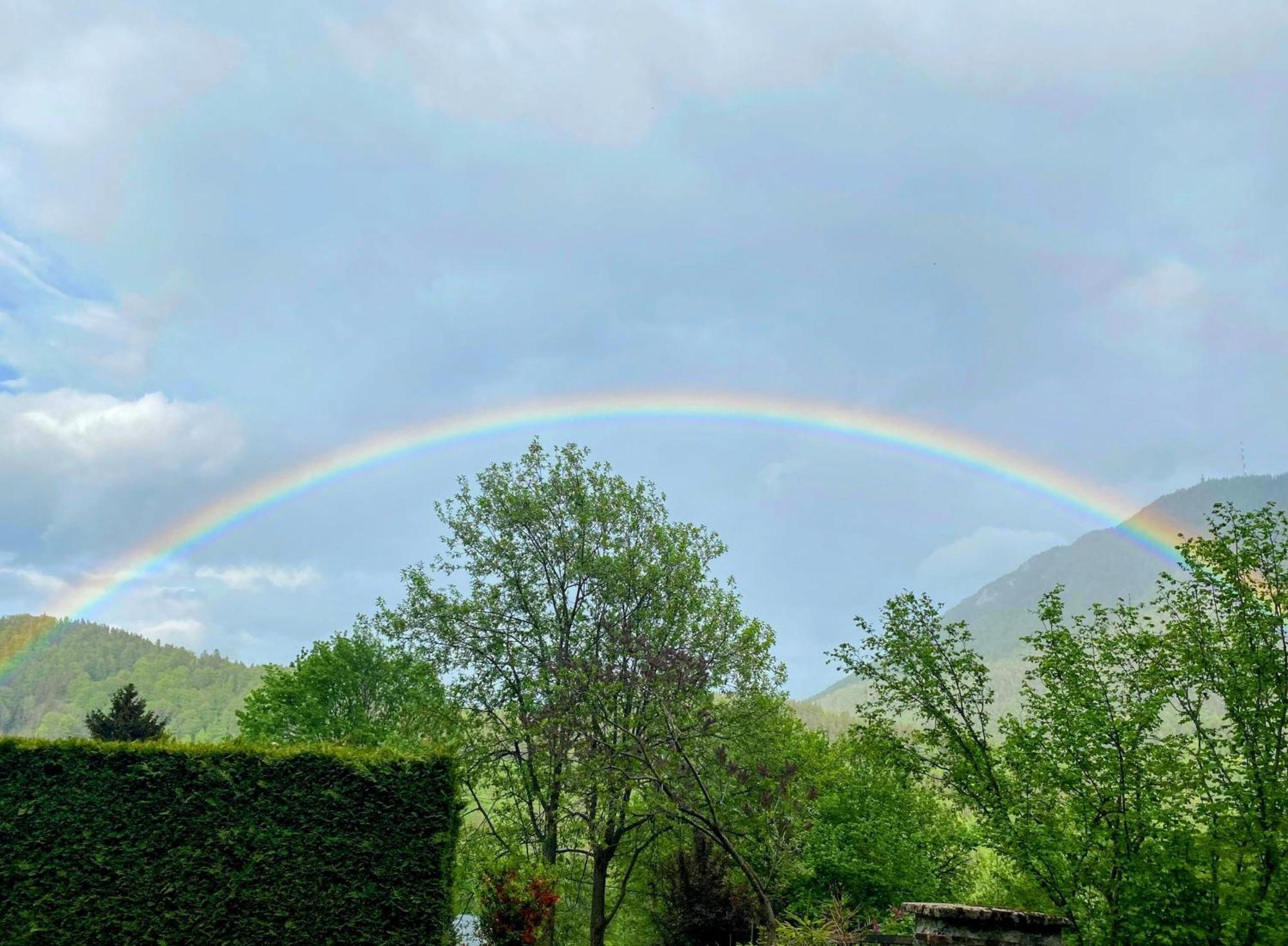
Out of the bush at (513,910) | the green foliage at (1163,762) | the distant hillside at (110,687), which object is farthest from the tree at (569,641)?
the distant hillside at (110,687)

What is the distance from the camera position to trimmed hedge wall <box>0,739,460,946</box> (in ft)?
39.7

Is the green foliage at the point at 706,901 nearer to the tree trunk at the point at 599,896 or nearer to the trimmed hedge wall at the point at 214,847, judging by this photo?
the tree trunk at the point at 599,896

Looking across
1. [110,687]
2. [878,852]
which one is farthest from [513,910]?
[110,687]

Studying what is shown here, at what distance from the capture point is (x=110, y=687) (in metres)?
178

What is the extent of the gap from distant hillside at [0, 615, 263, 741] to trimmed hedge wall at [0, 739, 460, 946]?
156457 mm

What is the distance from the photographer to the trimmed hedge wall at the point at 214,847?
12.1 meters

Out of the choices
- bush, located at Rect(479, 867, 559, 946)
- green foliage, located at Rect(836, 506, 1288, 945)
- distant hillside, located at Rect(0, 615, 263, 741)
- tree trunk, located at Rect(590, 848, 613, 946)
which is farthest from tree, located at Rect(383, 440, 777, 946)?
distant hillside, located at Rect(0, 615, 263, 741)

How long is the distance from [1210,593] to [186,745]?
56.7ft

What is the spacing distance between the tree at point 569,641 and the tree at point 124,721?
1119 inches

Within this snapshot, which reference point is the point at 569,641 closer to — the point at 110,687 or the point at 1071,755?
the point at 1071,755

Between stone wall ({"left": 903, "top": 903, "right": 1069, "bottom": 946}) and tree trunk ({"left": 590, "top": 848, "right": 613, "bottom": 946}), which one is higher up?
stone wall ({"left": 903, "top": 903, "right": 1069, "bottom": 946})

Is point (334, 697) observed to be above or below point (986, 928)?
above

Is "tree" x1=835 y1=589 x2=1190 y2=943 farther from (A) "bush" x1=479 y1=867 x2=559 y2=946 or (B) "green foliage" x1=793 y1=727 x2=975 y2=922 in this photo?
(B) "green foliage" x1=793 y1=727 x2=975 y2=922

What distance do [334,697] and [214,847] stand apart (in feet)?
101
